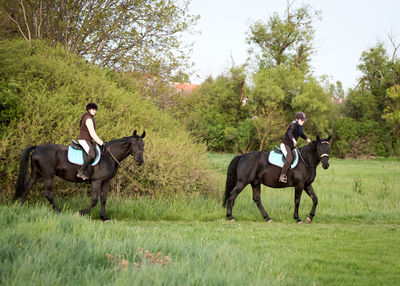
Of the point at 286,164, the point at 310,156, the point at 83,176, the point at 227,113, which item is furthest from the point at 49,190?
the point at 227,113

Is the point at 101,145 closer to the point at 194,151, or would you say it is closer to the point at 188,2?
the point at 194,151

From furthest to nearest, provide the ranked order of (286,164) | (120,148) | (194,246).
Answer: (286,164) → (120,148) → (194,246)

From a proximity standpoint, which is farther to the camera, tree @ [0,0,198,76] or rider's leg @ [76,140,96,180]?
tree @ [0,0,198,76]

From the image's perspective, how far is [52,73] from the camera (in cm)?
1386

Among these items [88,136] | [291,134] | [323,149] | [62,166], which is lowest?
[62,166]

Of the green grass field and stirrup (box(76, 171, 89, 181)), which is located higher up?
stirrup (box(76, 171, 89, 181))

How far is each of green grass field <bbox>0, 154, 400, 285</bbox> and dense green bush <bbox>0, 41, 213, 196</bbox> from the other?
2.94 ft

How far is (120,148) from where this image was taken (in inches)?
372

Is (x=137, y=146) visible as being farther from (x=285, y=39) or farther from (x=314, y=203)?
(x=285, y=39)

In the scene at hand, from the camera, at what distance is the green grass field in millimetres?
4242

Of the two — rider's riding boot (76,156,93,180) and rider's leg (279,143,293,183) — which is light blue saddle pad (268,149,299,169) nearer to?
rider's leg (279,143,293,183)

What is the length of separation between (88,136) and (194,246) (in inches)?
179

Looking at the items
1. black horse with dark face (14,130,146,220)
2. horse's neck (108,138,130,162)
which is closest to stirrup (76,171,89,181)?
black horse with dark face (14,130,146,220)

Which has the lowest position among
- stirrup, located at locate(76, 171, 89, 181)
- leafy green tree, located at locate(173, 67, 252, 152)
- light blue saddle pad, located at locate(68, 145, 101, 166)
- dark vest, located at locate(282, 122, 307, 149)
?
stirrup, located at locate(76, 171, 89, 181)
